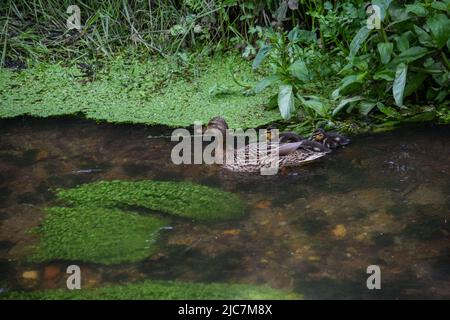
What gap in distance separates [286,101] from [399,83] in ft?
2.35

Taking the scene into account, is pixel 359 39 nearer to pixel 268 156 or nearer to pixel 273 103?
pixel 273 103

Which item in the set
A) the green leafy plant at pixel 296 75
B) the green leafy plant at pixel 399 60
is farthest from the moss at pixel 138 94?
the green leafy plant at pixel 399 60

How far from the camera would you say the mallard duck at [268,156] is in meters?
3.81

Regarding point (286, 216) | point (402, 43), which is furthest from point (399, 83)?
point (286, 216)

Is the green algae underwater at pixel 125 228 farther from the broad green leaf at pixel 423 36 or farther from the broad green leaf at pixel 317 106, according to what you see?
the broad green leaf at pixel 423 36

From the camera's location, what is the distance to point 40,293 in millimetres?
2811

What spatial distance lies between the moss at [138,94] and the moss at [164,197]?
2.86 feet

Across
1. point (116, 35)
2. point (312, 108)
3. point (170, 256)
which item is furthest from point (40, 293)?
point (116, 35)

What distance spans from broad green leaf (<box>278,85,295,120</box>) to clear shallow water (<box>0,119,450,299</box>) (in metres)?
0.42

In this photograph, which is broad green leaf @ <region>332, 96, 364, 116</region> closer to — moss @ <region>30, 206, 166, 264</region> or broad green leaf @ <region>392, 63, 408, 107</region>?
broad green leaf @ <region>392, 63, 408, 107</region>

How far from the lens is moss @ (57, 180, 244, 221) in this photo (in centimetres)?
345

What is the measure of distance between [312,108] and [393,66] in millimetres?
581

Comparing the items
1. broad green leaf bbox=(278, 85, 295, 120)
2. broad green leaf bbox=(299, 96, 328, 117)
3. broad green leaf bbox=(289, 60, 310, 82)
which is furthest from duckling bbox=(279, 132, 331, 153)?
broad green leaf bbox=(289, 60, 310, 82)

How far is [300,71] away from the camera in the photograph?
13.8ft
